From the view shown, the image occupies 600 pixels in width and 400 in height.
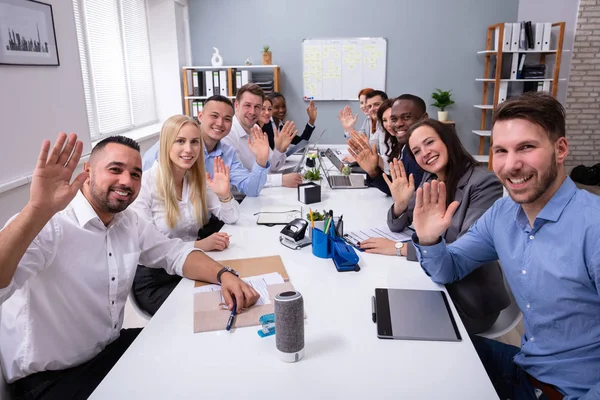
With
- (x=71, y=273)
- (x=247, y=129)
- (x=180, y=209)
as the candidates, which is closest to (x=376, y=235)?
(x=180, y=209)

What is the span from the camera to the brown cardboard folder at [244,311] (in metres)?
1.26

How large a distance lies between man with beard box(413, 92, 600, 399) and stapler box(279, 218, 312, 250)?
80cm

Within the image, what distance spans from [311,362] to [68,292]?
796 millimetres

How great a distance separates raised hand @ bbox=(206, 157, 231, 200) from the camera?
2.26 m

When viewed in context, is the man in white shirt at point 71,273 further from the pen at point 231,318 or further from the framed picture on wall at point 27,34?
the framed picture on wall at point 27,34

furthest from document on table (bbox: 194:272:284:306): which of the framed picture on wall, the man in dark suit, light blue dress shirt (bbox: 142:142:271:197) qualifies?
the man in dark suit

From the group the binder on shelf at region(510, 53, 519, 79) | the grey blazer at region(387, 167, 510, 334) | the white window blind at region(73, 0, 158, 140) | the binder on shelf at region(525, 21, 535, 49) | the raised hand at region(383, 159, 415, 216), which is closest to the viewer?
the grey blazer at region(387, 167, 510, 334)

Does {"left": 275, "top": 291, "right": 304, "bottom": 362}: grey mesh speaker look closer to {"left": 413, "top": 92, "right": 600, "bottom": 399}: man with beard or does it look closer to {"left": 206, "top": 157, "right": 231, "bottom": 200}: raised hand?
{"left": 413, "top": 92, "right": 600, "bottom": 399}: man with beard

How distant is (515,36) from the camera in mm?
5398

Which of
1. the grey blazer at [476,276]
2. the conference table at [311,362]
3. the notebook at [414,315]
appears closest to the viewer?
the conference table at [311,362]

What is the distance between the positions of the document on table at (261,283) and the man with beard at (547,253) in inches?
30.1

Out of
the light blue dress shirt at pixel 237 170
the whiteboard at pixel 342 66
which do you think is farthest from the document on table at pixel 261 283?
the whiteboard at pixel 342 66

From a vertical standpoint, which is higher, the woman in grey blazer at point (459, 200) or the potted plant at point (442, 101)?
the potted plant at point (442, 101)

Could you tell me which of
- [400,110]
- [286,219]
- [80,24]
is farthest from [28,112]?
[400,110]
